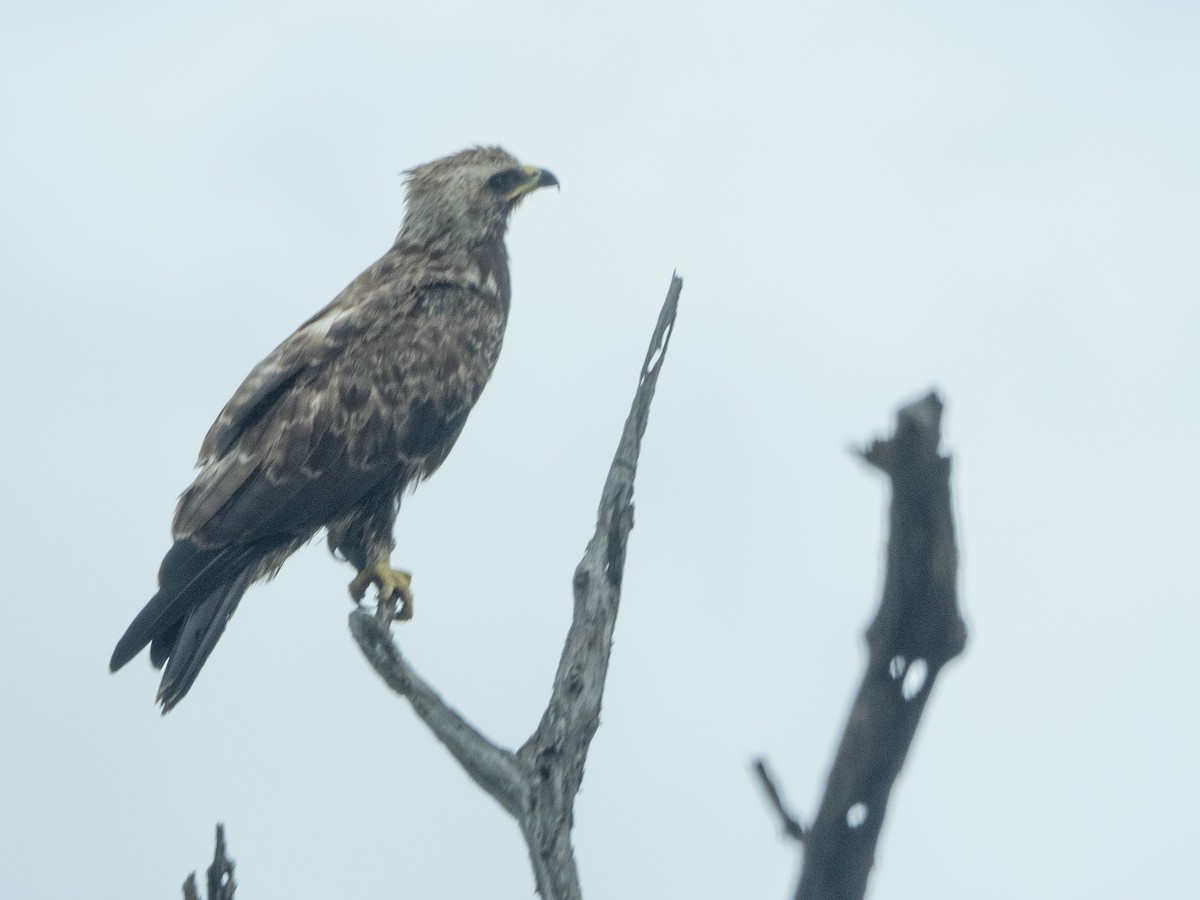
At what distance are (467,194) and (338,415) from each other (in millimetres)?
1660

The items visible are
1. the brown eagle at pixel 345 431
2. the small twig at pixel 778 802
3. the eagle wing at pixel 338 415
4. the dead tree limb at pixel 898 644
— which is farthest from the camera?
the eagle wing at pixel 338 415

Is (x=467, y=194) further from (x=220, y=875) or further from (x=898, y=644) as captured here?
(x=898, y=644)

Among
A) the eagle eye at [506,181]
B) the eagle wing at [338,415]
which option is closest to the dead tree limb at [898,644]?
the eagle wing at [338,415]

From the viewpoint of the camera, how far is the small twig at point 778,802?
8.27ft

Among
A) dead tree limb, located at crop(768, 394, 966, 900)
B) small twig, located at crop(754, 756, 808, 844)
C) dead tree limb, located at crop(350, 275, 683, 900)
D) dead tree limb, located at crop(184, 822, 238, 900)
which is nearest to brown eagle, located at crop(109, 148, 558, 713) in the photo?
dead tree limb, located at crop(350, 275, 683, 900)

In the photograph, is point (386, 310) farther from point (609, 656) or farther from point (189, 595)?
point (609, 656)

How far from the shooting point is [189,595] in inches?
257

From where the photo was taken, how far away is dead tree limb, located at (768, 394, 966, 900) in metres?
2.27

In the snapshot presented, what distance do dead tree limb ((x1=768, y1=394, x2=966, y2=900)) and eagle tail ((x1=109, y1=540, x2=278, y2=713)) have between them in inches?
177

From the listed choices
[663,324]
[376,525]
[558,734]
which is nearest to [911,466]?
[558,734]

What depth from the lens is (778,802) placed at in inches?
103

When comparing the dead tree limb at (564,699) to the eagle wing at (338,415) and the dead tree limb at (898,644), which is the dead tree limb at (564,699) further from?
the dead tree limb at (898,644)

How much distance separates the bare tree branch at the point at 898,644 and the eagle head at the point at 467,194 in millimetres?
6137

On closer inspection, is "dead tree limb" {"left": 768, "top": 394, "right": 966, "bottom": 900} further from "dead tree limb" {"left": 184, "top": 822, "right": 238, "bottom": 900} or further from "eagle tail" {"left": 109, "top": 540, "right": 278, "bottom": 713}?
"eagle tail" {"left": 109, "top": 540, "right": 278, "bottom": 713}
